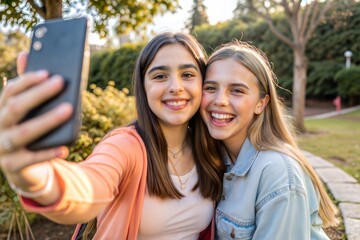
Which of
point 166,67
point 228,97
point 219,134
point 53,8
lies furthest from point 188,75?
point 53,8

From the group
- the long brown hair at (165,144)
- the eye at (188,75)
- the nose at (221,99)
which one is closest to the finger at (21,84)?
the long brown hair at (165,144)

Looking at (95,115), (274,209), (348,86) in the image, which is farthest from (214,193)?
(348,86)

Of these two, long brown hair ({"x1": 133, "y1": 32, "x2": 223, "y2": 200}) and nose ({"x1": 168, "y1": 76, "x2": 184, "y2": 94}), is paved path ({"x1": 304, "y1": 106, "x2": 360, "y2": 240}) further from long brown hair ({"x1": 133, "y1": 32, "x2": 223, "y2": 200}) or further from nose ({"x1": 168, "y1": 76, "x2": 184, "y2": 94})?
nose ({"x1": 168, "y1": 76, "x2": 184, "y2": 94})

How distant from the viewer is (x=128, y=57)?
1967 cm

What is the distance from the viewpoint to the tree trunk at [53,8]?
2.78 meters

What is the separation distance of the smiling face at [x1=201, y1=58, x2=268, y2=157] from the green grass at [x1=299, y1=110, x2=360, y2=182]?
2.98 meters

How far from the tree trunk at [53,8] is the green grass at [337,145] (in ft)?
11.3

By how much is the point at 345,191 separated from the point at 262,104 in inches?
94.8

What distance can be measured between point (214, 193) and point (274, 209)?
44 cm

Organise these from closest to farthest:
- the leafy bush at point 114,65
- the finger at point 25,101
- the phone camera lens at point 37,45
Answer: the finger at point 25,101 → the phone camera lens at point 37,45 → the leafy bush at point 114,65

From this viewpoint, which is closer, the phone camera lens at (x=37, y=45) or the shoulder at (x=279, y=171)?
the phone camera lens at (x=37, y=45)

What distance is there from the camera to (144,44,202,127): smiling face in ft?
5.82


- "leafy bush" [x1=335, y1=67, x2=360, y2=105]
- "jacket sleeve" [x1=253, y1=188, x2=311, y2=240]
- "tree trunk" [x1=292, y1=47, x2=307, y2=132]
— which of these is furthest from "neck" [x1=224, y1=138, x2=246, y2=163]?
"leafy bush" [x1=335, y1=67, x2=360, y2=105]

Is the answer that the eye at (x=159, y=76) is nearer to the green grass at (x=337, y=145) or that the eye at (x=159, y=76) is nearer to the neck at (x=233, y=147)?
the neck at (x=233, y=147)
